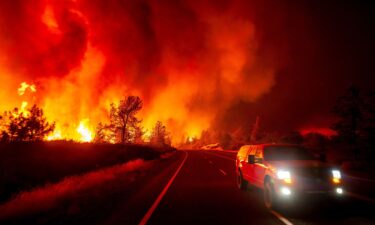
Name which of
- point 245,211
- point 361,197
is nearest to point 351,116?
point 361,197

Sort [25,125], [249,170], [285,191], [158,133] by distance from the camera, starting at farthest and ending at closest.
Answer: [158,133]
[25,125]
[249,170]
[285,191]

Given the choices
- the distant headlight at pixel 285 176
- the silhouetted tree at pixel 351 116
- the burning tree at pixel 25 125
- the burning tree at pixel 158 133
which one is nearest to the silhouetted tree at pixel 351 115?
the silhouetted tree at pixel 351 116

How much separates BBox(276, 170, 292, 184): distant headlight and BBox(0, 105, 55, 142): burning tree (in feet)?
129

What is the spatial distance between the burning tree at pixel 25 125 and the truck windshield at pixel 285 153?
37984mm

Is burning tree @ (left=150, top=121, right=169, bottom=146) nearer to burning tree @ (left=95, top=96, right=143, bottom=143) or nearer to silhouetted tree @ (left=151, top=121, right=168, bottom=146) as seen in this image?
silhouetted tree @ (left=151, top=121, right=168, bottom=146)

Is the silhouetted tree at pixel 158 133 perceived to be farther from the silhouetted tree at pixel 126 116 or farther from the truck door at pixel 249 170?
the truck door at pixel 249 170

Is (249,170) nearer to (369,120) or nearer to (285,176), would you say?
(285,176)

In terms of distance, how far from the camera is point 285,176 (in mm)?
8500

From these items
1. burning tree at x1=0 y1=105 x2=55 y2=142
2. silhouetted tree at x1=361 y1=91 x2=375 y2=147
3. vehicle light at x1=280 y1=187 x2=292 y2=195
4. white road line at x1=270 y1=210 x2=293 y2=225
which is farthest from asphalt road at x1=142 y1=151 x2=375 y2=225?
burning tree at x1=0 y1=105 x2=55 y2=142

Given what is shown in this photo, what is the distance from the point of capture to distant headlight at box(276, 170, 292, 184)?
841cm

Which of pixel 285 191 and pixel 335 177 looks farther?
pixel 335 177

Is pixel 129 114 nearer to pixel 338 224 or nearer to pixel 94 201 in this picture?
pixel 94 201

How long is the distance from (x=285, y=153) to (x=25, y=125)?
41.3 meters

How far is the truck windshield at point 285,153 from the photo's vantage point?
10.2m
